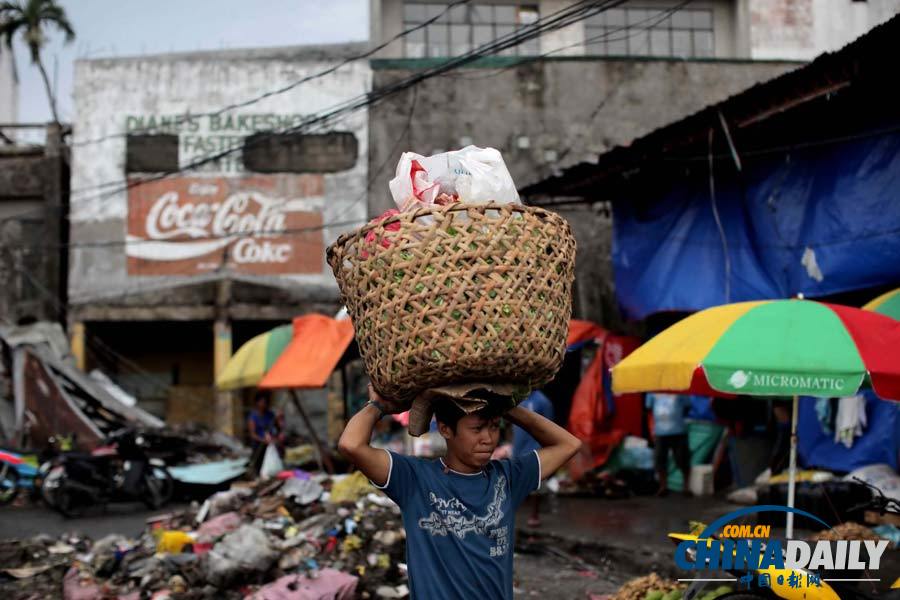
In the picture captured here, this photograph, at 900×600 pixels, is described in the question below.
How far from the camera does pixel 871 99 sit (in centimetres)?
936

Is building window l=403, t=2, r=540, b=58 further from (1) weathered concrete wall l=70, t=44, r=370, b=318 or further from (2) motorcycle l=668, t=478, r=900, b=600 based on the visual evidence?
(2) motorcycle l=668, t=478, r=900, b=600

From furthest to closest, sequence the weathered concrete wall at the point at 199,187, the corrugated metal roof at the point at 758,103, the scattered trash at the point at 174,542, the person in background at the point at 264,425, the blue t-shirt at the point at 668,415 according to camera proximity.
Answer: the weathered concrete wall at the point at 199,187
the person in background at the point at 264,425
the blue t-shirt at the point at 668,415
the scattered trash at the point at 174,542
the corrugated metal roof at the point at 758,103

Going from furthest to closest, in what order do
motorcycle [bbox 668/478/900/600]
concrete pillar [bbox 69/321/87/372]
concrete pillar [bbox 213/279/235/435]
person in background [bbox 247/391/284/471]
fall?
1. concrete pillar [bbox 69/321/87/372]
2. concrete pillar [bbox 213/279/235/435]
3. person in background [bbox 247/391/284/471]
4. motorcycle [bbox 668/478/900/600]

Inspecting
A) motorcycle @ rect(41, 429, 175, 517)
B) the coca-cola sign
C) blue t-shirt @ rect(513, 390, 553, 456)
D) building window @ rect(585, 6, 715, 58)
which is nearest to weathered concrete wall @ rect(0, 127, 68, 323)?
the coca-cola sign

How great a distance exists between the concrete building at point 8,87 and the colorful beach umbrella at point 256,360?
23080 millimetres

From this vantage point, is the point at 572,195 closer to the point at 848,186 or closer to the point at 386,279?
the point at 848,186

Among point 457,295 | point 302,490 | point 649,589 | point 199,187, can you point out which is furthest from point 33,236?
point 457,295

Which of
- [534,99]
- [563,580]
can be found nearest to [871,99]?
[563,580]

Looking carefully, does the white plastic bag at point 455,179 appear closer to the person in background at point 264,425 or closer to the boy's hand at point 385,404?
the boy's hand at point 385,404

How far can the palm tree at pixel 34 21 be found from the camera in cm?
3056

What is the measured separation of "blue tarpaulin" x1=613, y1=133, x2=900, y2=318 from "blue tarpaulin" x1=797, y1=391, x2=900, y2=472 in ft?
4.11

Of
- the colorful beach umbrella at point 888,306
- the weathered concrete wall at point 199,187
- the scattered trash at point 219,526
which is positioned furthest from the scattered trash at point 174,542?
the weathered concrete wall at point 199,187

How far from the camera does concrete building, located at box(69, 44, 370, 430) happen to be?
23.3 meters

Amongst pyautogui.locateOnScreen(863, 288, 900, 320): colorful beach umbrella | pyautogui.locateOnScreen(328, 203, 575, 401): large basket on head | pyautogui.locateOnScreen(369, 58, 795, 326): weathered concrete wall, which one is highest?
pyautogui.locateOnScreen(369, 58, 795, 326): weathered concrete wall
